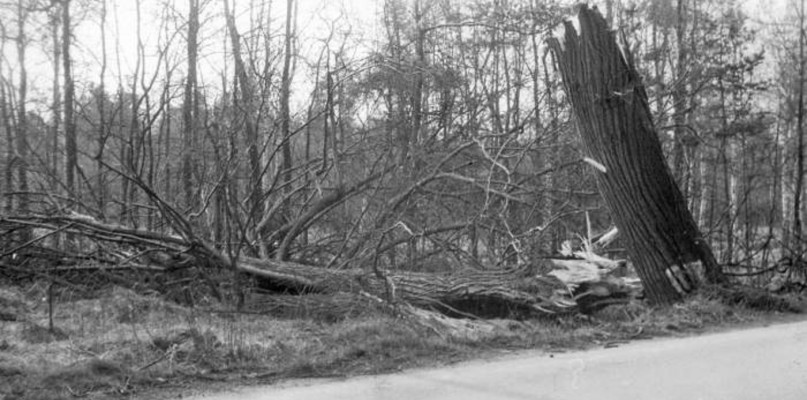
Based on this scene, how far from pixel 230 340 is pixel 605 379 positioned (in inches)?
105

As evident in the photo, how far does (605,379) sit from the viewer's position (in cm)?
443

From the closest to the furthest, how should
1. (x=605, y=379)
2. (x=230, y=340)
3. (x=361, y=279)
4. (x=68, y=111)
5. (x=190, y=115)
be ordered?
(x=605, y=379) → (x=230, y=340) → (x=361, y=279) → (x=68, y=111) → (x=190, y=115)

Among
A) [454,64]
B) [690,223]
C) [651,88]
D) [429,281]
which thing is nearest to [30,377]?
[429,281]

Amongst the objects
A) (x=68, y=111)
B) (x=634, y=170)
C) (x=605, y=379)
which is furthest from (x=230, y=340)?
(x=68, y=111)

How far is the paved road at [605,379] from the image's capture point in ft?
13.4

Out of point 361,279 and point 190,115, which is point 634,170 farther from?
point 190,115

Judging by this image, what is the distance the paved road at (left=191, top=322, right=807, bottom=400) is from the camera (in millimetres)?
4086

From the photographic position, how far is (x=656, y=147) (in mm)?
7496

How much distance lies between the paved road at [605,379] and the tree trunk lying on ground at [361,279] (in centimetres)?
187

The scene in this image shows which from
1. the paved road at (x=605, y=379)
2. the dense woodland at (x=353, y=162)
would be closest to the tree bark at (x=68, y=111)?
the dense woodland at (x=353, y=162)

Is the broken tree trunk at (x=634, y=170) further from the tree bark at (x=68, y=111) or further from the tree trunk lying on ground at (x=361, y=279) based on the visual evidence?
the tree bark at (x=68, y=111)

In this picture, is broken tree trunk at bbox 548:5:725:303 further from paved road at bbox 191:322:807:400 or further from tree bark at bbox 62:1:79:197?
tree bark at bbox 62:1:79:197

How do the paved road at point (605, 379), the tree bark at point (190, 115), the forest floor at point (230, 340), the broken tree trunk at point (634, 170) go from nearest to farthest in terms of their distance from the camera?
the paved road at point (605, 379), the forest floor at point (230, 340), the broken tree trunk at point (634, 170), the tree bark at point (190, 115)

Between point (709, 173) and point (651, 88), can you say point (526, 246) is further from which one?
point (709, 173)
